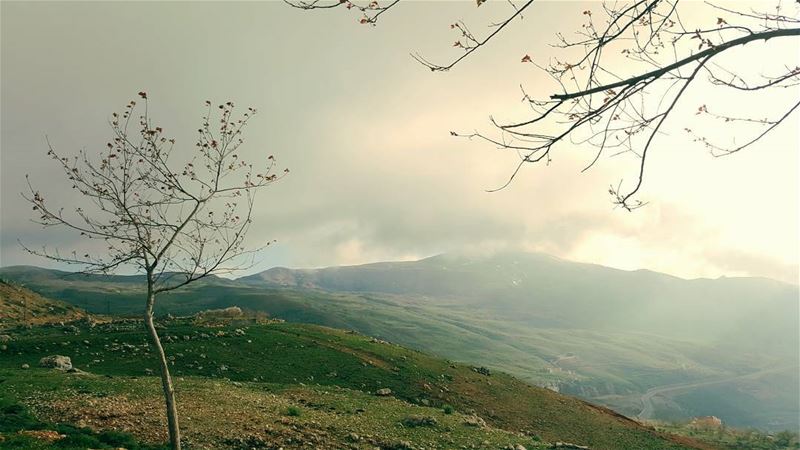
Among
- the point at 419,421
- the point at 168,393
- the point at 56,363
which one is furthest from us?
the point at 56,363

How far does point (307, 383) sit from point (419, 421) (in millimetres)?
13789

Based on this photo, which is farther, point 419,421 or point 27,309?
point 27,309

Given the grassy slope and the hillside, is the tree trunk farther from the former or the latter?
the hillside

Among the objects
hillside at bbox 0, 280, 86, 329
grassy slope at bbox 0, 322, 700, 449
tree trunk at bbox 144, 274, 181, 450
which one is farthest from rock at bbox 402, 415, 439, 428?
hillside at bbox 0, 280, 86, 329

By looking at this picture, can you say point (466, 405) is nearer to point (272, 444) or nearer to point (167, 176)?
point (272, 444)

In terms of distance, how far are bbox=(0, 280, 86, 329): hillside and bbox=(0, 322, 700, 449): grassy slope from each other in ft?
49.4

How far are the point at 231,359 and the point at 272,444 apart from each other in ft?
69.9

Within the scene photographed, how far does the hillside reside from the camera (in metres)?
59.5

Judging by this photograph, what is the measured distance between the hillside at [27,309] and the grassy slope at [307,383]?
49.4ft

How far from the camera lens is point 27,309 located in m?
64.8

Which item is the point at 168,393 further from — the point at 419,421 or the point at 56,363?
the point at 56,363

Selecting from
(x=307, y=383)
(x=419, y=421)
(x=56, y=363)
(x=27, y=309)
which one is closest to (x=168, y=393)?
(x=419, y=421)

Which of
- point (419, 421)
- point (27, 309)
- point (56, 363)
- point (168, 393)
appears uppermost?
point (168, 393)

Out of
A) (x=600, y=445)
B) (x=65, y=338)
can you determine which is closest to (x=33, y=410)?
(x=65, y=338)
